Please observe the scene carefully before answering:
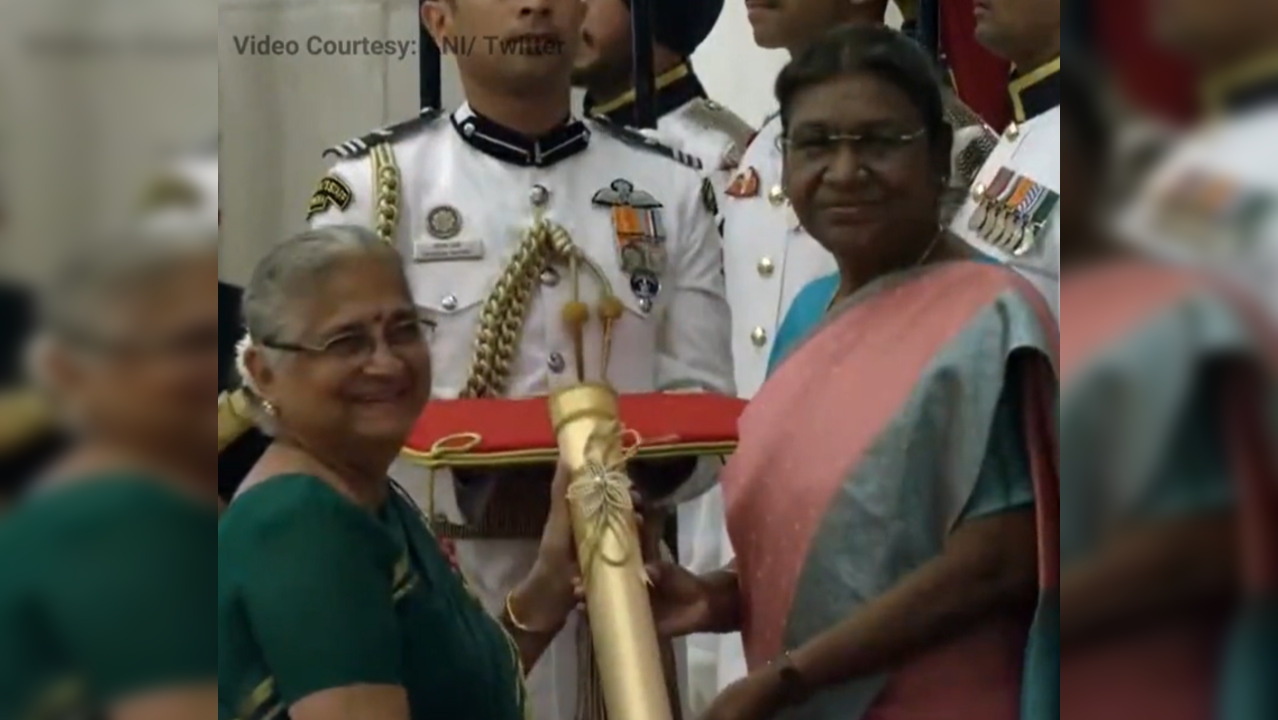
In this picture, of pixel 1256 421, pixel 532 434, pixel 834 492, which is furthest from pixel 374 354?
pixel 1256 421

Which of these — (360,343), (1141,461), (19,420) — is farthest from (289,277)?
(1141,461)

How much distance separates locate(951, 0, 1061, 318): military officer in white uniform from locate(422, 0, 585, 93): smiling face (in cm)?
18

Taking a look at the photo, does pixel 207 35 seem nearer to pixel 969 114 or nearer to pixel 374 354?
pixel 374 354

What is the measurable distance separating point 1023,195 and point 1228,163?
332 mm

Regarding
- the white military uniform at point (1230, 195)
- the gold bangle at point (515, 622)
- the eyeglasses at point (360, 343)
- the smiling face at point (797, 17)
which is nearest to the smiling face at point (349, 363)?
the eyeglasses at point (360, 343)

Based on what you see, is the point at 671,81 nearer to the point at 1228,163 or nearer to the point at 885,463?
the point at 885,463

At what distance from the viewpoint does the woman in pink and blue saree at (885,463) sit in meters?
0.82

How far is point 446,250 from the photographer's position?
84cm

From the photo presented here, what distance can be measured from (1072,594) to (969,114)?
0.35 meters

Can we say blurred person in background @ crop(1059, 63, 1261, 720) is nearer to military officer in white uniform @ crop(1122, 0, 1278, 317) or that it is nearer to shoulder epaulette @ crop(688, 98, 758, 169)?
military officer in white uniform @ crop(1122, 0, 1278, 317)

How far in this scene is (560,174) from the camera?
2.84ft

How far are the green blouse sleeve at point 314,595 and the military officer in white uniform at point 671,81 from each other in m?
0.25

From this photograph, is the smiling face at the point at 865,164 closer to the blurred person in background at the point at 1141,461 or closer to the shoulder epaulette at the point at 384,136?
the shoulder epaulette at the point at 384,136

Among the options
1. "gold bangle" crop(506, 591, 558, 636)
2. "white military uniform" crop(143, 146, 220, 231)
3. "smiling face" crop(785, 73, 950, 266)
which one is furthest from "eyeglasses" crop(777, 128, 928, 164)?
"white military uniform" crop(143, 146, 220, 231)
